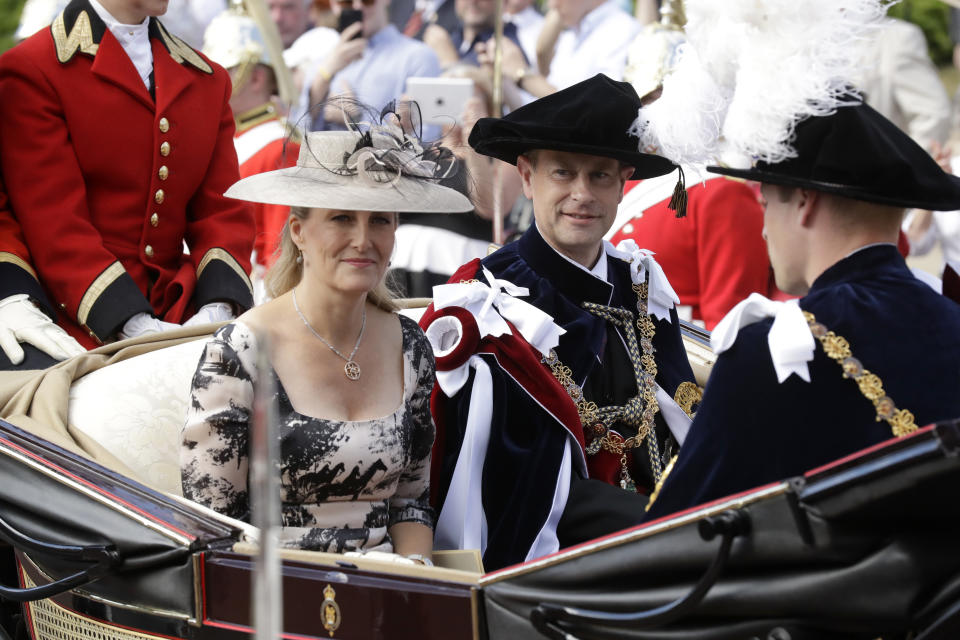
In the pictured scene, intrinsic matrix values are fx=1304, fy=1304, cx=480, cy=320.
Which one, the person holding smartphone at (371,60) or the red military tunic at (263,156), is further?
the person holding smartphone at (371,60)

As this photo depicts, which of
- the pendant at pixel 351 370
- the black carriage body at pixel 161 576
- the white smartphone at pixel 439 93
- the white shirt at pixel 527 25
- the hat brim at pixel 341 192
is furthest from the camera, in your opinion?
the white shirt at pixel 527 25

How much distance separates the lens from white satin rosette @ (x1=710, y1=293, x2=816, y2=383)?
2035mm

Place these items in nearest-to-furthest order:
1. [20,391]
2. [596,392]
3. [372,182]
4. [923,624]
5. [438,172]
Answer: [923,624]
[372,182]
[438,172]
[20,391]
[596,392]

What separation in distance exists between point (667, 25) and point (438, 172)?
115 inches

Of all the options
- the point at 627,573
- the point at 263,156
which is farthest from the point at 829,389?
the point at 263,156

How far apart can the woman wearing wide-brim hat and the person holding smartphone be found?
4.03 metres

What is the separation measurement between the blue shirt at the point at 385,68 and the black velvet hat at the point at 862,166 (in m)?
4.61

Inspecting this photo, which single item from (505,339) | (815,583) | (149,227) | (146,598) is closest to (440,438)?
(505,339)

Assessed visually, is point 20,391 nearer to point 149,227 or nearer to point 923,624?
point 149,227

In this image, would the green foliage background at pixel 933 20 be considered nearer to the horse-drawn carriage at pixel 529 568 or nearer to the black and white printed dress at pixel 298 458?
the black and white printed dress at pixel 298 458

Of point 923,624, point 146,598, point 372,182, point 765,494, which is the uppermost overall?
point 372,182

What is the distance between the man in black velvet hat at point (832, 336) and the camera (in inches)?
80.2

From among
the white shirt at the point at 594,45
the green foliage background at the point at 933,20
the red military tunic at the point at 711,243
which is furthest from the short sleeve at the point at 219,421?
the green foliage background at the point at 933,20

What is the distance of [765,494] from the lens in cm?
184
